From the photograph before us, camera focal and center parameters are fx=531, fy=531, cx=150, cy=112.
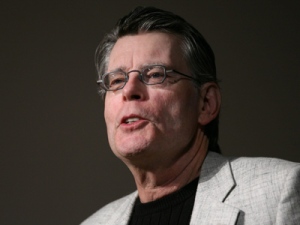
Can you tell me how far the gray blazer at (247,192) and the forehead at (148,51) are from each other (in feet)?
1.44

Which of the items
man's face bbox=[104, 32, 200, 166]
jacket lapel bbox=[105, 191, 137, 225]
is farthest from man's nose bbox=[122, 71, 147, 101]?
jacket lapel bbox=[105, 191, 137, 225]

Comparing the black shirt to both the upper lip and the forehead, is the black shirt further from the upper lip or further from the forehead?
the forehead

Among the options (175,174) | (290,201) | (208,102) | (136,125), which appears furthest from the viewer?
(208,102)

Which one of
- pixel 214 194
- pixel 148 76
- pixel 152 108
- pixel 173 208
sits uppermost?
pixel 148 76

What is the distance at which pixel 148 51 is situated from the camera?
2.17m

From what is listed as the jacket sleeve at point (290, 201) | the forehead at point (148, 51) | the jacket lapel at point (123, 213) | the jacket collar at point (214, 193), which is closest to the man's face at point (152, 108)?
the forehead at point (148, 51)

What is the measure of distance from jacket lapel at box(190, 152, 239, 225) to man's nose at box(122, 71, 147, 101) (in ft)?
1.23

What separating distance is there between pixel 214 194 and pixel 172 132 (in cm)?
30

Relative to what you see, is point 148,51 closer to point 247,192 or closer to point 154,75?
point 154,75

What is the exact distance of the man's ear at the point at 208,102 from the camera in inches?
88.0

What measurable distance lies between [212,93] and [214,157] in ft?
0.96

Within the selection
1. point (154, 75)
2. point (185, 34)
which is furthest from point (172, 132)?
point (185, 34)

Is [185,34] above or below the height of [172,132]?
above

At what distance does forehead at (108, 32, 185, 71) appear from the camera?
216 centimetres
